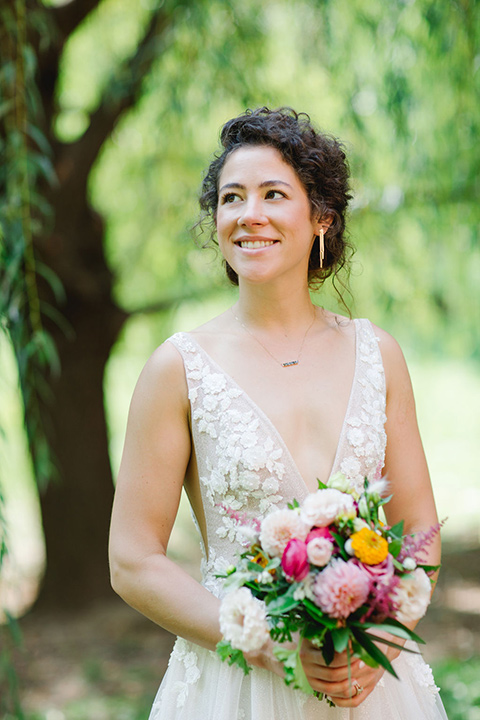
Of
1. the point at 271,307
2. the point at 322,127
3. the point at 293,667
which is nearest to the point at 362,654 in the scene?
the point at 293,667

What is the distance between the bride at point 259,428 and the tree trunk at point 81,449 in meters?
3.25

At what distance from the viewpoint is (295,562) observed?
4.77ft

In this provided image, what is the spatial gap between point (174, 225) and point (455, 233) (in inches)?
67.6

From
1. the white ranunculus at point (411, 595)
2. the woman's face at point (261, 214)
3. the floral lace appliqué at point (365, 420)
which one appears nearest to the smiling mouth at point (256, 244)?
the woman's face at point (261, 214)

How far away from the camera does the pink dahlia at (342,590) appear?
1419 millimetres

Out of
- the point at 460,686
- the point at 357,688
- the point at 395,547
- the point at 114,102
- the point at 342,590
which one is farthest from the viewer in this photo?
the point at 114,102

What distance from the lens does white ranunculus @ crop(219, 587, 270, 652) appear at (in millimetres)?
1450

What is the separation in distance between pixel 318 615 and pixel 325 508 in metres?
0.19

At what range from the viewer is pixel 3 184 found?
3.29 m

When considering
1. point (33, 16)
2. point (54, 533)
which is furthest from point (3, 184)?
point (54, 533)

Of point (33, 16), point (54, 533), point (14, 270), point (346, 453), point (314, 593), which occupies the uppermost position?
point (33, 16)

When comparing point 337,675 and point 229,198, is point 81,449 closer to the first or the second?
point 229,198

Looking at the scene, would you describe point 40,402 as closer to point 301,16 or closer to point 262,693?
point 301,16

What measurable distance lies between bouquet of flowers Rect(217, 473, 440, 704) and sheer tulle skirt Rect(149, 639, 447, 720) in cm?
35
